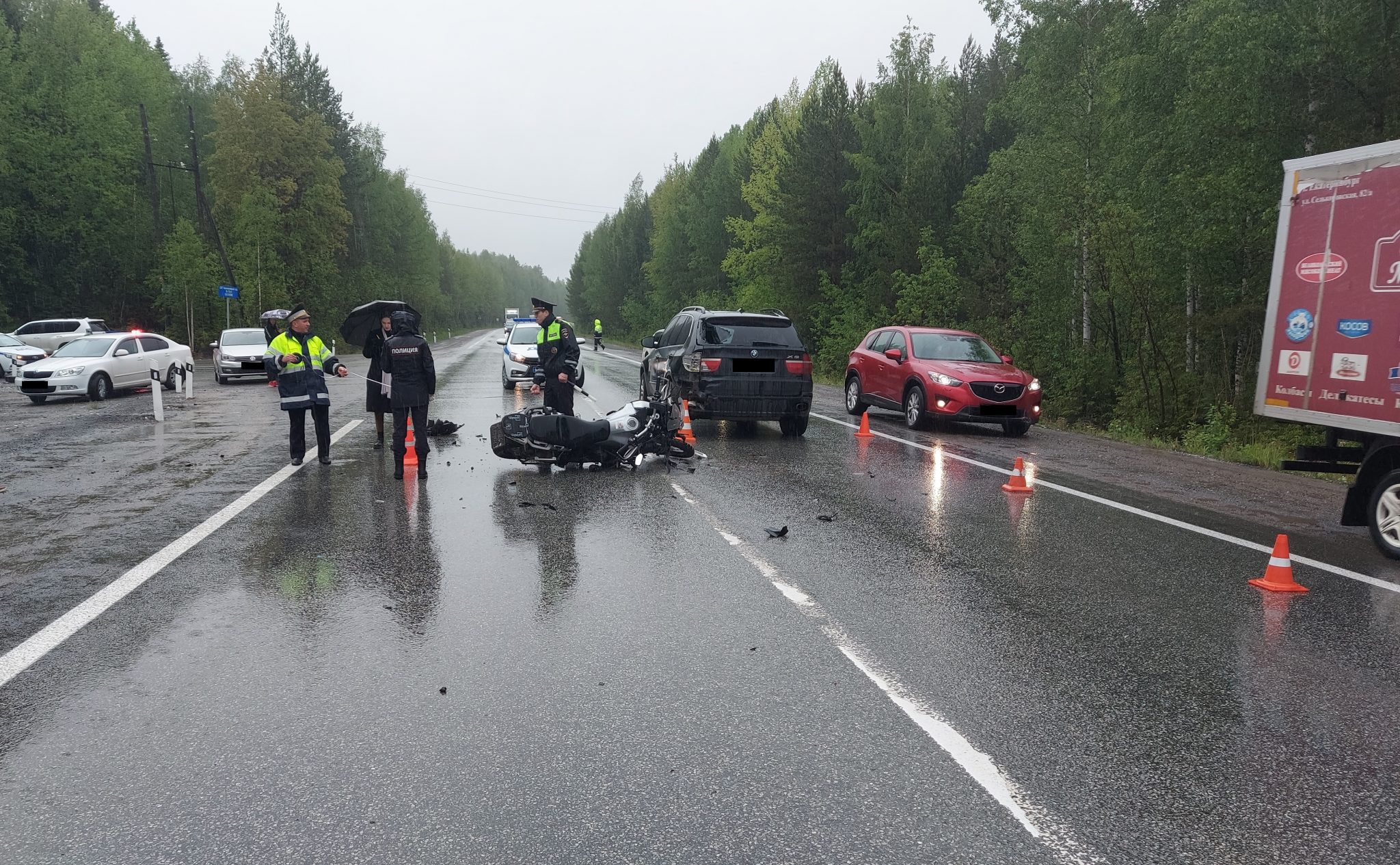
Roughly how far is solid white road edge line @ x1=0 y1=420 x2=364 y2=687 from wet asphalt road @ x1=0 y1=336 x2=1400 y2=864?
4.5 inches

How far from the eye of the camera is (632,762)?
3.82 meters

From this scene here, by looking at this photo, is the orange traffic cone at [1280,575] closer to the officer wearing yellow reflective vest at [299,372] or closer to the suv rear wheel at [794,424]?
the suv rear wheel at [794,424]

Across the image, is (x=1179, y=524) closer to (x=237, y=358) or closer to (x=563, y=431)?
(x=563, y=431)

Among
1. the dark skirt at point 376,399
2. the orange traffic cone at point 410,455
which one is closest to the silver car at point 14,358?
the dark skirt at point 376,399

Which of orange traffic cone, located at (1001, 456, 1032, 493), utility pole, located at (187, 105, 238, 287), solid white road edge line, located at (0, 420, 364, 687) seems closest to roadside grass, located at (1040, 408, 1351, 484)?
orange traffic cone, located at (1001, 456, 1032, 493)

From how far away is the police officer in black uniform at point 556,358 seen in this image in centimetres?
1214

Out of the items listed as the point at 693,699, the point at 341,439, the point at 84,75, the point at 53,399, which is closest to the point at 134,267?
the point at 84,75

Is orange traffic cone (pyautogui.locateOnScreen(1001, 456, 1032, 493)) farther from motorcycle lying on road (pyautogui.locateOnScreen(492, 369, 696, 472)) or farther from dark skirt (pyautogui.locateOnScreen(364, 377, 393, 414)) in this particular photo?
dark skirt (pyautogui.locateOnScreen(364, 377, 393, 414))

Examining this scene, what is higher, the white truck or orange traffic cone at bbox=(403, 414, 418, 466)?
the white truck

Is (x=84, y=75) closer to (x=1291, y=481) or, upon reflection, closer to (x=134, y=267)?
(x=134, y=267)

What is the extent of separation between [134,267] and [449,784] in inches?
2568

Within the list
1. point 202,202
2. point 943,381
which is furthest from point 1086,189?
point 202,202

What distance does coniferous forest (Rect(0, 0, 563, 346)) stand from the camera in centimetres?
5091

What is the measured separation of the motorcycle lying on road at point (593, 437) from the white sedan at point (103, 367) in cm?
1480
